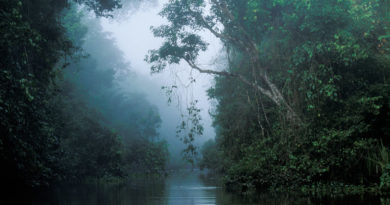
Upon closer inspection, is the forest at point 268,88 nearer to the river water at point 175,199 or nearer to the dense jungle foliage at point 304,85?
the dense jungle foliage at point 304,85

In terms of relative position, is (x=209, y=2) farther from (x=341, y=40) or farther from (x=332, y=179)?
(x=332, y=179)

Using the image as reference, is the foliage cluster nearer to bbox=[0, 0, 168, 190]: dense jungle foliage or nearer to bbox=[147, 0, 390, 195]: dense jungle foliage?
bbox=[147, 0, 390, 195]: dense jungle foliage

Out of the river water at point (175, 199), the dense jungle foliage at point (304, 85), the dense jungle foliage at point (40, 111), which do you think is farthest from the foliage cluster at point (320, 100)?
the dense jungle foliage at point (40, 111)

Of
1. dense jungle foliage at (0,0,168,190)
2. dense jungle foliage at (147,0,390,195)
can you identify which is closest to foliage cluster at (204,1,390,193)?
dense jungle foliage at (147,0,390,195)

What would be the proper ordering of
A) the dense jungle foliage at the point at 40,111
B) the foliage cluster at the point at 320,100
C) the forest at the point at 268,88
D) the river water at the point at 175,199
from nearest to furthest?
the river water at the point at 175,199 < the dense jungle foliage at the point at 40,111 < the forest at the point at 268,88 < the foliage cluster at the point at 320,100

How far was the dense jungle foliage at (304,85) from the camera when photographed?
1087 cm

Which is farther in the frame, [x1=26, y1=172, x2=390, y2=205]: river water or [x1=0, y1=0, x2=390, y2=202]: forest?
[x1=0, y1=0, x2=390, y2=202]: forest

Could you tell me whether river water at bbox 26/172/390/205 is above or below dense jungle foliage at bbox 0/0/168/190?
below

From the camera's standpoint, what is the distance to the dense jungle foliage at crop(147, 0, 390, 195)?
10.9 meters

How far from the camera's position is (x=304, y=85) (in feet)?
40.5

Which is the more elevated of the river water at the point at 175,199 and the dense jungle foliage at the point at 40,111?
the dense jungle foliage at the point at 40,111

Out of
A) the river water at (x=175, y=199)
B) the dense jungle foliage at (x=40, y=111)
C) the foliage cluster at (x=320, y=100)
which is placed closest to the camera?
the river water at (x=175, y=199)

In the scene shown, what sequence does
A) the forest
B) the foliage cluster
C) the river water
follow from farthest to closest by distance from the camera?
the foliage cluster, the forest, the river water

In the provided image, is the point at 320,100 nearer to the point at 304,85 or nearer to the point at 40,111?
the point at 304,85
